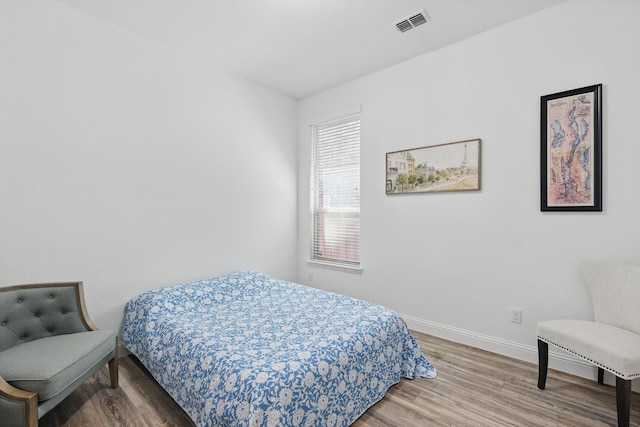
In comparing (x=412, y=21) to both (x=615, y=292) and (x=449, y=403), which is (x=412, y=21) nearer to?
(x=615, y=292)

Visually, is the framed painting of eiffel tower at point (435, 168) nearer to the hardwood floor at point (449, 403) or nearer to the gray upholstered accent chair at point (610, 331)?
the gray upholstered accent chair at point (610, 331)

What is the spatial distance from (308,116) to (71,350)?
3.32m

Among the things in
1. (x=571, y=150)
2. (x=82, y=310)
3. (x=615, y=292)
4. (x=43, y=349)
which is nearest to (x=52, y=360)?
(x=43, y=349)

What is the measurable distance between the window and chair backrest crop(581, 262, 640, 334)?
206 cm

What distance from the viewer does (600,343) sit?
1.74 m

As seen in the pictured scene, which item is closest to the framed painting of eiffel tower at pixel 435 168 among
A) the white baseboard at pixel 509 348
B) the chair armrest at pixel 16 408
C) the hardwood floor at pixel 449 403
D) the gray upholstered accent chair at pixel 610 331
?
the gray upholstered accent chair at pixel 610 331

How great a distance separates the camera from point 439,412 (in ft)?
6.10

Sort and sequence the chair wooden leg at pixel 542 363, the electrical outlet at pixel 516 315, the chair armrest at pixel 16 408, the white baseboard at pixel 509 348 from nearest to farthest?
1. the chair armrest at pixel 16 408
2. the chair wooden leg at pixel 542 363
3. the white baseboard at pixel 509 348
4. the electrical outlet at pixel 516 315

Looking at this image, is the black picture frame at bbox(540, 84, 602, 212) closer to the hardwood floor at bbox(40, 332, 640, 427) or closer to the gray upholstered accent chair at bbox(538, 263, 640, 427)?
the gray upholstered accent chair at bbox(538, 263, 640, 427)

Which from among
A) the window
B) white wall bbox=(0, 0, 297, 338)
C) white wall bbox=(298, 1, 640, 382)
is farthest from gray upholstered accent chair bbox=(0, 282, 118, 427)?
white wall bbox=(298, 1, 640, 382)

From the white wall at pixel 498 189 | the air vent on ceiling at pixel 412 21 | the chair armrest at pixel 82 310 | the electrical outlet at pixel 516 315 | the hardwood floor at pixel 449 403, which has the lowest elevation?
the hardwood floor at pixel 449 403

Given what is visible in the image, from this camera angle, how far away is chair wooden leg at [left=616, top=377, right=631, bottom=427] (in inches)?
62.9

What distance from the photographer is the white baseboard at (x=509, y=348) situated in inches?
86.8

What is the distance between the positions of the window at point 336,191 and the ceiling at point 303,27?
0.77 meters
